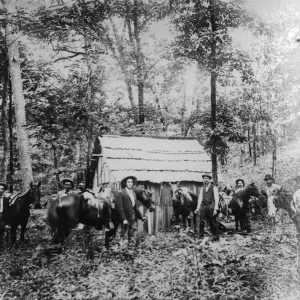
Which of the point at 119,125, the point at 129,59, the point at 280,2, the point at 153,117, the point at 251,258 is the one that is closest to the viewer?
the point at 251,258

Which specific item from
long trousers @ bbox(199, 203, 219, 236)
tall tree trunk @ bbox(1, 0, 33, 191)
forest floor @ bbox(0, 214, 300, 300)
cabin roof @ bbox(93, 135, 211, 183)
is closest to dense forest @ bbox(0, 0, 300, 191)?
tall tree trunk @ bbox(1, 0, 33, 191)

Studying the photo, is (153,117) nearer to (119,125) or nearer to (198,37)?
(119,125)

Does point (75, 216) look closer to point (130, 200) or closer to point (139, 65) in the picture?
point (130, 200)

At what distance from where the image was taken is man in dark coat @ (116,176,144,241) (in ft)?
25.6

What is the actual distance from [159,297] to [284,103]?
36.5 ft

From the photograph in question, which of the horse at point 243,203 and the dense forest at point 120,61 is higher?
the dense forest at point 120,61

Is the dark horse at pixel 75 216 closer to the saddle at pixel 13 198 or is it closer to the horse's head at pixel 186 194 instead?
the saddle at pixel 13 198

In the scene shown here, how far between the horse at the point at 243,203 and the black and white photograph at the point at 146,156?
4cm

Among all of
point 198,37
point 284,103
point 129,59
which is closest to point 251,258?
point 198,37

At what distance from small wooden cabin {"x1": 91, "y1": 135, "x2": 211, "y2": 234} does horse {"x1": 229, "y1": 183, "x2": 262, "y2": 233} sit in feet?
4.29

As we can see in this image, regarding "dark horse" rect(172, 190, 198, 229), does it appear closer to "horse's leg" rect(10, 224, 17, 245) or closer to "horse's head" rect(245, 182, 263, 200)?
"horse's head" rect(245, 182, 263, 200)

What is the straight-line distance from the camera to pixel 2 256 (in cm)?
735

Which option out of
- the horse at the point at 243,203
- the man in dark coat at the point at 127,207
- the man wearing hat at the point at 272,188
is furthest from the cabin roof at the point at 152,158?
the man wearing hat at the point at 272,188

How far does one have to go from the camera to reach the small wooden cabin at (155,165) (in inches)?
398
